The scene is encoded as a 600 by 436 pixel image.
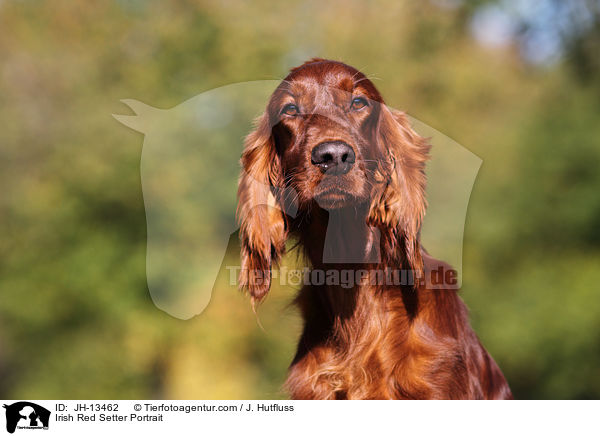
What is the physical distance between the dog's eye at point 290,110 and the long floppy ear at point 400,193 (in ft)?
1.21

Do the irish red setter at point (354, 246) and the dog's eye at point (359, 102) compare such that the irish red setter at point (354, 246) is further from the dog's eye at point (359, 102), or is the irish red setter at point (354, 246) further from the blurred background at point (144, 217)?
the blurred background at point (144, 217)

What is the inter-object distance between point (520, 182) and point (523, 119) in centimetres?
137

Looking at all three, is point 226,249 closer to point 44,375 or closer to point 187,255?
point 187,255

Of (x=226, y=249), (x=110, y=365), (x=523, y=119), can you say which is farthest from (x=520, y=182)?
(x=226, y=249)

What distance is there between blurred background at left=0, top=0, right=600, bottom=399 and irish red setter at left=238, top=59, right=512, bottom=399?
6912 mm

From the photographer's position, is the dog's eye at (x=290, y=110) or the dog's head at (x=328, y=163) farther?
the dog's eye at (x=290, y=110)

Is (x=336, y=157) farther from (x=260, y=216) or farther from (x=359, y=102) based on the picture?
(x=260, y=216)

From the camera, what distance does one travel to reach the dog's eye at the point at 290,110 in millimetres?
2598

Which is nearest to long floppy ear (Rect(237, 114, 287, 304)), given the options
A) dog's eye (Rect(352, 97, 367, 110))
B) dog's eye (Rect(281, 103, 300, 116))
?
dog's eye (Rect(281, 103, 300, 116))
